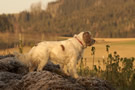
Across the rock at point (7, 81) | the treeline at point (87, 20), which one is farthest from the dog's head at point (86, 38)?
the treeline at point (87, 20)

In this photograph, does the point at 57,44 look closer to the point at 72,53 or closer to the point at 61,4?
the point at 72,53

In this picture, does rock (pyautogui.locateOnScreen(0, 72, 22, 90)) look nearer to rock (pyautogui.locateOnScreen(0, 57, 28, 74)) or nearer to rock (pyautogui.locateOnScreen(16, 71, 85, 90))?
rock (pyautogui.locateOnScreen(16, 71, 85, 90))

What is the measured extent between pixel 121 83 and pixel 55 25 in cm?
12927

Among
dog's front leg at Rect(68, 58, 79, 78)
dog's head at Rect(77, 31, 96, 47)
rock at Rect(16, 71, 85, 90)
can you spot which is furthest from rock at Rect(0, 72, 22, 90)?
dog's head at Rect(77, 31, 96, 47)

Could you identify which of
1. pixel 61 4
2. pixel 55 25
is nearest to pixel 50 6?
pixel 61 4

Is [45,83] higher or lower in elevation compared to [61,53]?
lower

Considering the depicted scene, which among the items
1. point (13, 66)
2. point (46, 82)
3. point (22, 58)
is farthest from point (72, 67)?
point (46, 82)

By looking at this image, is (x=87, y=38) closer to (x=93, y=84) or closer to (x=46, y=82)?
(x=93, y=84)

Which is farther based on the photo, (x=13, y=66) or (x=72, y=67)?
(x=13, y=66)

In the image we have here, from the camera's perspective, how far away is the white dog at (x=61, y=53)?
6660mm

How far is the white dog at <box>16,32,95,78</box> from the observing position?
262 inches

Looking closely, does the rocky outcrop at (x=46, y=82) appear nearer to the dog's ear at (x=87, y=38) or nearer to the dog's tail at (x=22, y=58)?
the dog's tail at (x=22, y=58)

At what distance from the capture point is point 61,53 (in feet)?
21.8

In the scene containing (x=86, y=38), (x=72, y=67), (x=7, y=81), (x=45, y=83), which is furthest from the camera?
(x=86, y=38)
